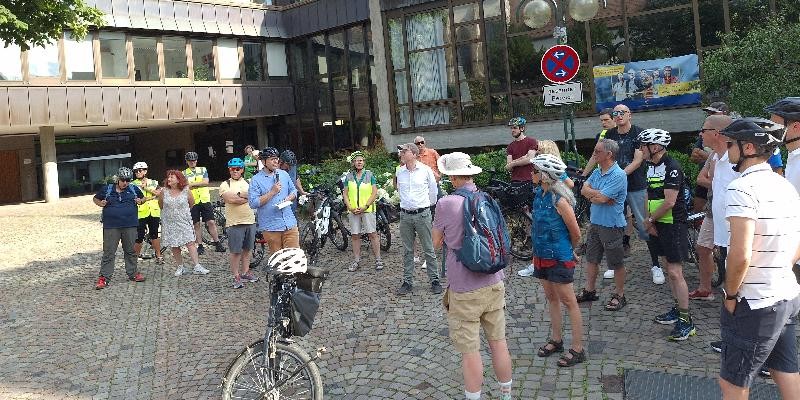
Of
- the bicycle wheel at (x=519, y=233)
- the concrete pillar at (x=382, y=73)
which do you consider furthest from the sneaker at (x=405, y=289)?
the concrete pillar at (x=382, y=73)

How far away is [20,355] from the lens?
6078 mm

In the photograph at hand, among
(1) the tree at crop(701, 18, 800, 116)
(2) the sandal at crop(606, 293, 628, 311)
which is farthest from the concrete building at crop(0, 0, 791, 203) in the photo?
(2) the sandal at crop(606, 293, 628, 311)

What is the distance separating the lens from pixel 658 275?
6.54 metres

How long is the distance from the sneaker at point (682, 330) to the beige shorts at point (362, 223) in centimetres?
440

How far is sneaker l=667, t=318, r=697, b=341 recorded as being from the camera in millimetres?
4996

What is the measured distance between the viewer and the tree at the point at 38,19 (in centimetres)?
1214

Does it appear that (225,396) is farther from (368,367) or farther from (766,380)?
(766,380)

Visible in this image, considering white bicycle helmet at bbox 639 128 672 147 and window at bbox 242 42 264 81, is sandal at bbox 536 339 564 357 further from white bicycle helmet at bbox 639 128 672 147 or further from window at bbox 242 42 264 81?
window at bbox 242 42 264 81

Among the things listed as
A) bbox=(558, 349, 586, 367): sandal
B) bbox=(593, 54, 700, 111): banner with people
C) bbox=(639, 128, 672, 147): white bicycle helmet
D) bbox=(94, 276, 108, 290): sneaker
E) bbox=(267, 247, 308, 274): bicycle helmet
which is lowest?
bbox=(558, 349, 586, 367): sandal

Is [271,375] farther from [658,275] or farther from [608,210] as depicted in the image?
[658,275]

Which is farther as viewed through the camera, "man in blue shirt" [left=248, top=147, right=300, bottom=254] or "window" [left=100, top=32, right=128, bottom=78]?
"window" [left=100, top=32, right=128, bottom=78]

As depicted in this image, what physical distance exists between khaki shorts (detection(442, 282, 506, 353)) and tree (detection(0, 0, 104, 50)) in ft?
37.6

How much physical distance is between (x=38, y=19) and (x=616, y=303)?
1284cm

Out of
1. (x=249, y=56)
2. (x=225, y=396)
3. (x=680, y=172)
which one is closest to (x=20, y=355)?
(x=225, y=396)
